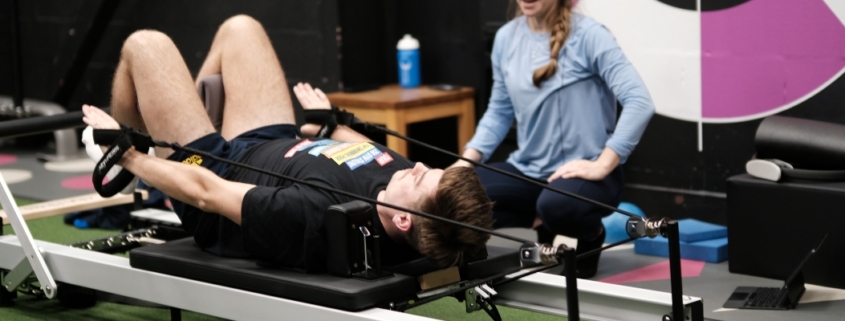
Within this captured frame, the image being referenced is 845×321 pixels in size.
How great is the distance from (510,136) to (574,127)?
3.94 ft

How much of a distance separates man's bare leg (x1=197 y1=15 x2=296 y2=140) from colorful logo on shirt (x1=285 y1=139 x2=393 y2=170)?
44 centimetres

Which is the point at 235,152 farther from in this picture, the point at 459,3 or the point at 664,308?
the point at 459,3

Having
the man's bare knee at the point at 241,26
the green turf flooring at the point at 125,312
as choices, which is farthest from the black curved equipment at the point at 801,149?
the man's bare knee at the point at 241,26

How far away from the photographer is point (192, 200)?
2881mm

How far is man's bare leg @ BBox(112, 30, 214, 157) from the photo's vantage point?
10.9ft

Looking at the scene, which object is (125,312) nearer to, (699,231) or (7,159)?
(699,231)

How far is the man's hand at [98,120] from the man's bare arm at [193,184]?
100mm

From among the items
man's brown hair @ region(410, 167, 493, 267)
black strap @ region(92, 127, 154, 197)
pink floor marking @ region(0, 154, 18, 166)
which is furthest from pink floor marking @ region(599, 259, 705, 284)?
pink floor marking @ region(0, 154, 18, 166)

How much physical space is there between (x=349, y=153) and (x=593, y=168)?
1.01 metres

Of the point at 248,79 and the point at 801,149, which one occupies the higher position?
the point at 248,79

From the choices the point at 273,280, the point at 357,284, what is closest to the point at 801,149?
the point at 357,284

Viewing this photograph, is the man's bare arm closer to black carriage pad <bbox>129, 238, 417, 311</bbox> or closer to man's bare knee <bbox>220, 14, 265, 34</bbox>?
black carriage pad <bbox>129, 238, 417, 311</bbox>

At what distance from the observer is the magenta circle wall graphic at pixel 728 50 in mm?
4008

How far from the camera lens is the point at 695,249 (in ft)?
13.1
